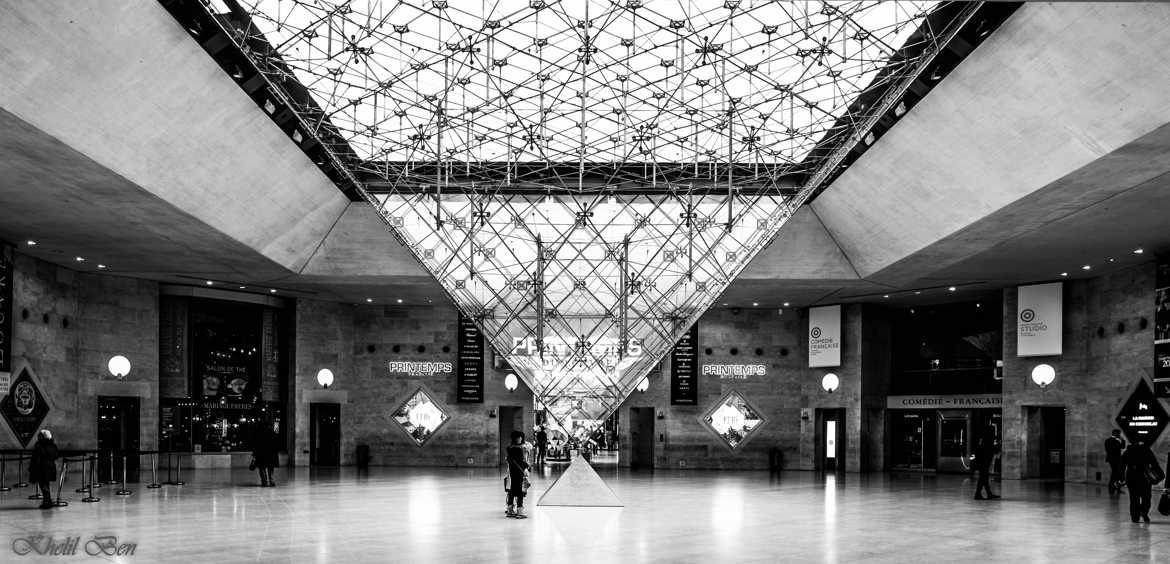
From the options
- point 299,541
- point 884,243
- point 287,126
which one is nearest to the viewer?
point 299,541

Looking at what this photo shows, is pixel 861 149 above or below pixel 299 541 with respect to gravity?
above

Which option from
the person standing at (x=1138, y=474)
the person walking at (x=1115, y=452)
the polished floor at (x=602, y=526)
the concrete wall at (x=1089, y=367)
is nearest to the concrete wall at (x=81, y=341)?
the polished floor at (x=602, y=526)

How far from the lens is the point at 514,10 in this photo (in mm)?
18750

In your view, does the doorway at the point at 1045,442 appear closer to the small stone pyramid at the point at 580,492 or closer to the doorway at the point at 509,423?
the doorway at the point at 509,423

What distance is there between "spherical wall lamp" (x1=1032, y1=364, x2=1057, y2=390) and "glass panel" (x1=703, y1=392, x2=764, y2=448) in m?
9.41

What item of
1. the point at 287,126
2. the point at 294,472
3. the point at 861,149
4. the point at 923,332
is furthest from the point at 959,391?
the point at 287,126

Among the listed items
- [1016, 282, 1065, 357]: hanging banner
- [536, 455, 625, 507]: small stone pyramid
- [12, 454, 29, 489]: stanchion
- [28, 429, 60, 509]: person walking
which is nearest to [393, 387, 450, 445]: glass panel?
[12, 454, 29, 489]: stanchion

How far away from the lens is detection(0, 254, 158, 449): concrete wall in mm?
27000

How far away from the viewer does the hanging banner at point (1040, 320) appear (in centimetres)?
2969

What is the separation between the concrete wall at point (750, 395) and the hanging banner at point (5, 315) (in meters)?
19.1

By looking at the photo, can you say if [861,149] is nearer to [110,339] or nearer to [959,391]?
[959,391]

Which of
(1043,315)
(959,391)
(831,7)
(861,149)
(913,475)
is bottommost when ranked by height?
(913,475)

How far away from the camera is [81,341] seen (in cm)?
2964

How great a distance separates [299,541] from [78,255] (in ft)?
53.0
